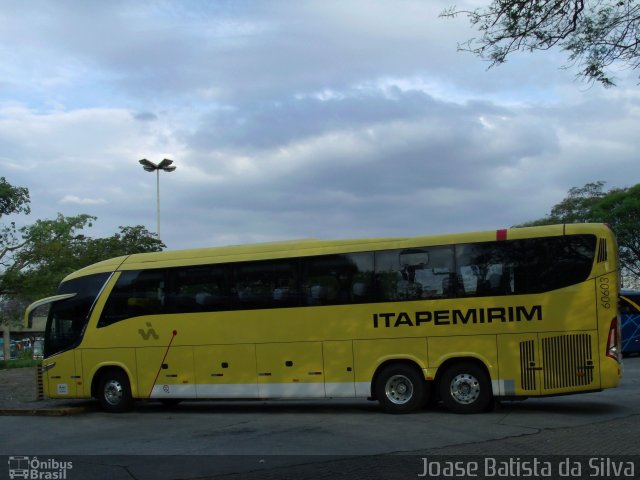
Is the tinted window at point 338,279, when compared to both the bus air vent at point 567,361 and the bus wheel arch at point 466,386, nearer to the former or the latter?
the bus wheel arch at point 466,386

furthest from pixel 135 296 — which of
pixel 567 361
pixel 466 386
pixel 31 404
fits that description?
Result: pixel 567 361

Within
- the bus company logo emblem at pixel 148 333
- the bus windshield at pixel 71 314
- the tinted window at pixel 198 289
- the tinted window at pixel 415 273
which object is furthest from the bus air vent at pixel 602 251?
the bus windshield at pixel 71 314

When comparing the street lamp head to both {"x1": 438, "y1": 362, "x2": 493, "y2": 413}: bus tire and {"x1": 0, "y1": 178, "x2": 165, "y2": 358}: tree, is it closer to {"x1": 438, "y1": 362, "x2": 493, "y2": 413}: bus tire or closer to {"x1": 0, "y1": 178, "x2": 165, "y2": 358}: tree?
{"x1": 0, "y1": 178, "x2": 165, "y2": 358}: tree

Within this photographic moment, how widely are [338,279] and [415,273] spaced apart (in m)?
1.49

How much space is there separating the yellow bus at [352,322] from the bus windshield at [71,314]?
3cm

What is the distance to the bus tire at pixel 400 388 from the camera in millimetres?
12008

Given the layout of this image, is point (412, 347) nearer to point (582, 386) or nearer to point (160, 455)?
point (582, 386)

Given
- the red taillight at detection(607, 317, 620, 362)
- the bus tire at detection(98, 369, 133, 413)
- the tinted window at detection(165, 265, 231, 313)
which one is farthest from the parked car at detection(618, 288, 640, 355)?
the bus tire at detection(98, 369, 133, 413)

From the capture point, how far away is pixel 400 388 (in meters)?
12.2

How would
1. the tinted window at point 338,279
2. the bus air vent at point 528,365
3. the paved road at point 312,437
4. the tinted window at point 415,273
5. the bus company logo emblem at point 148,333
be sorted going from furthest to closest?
the bus company logo emblem at point 148,333 < the tinted window at point 338,279 < the tinted window at point 415,273 < the bus air vent at point 528,365 < the paved road at point 312,437

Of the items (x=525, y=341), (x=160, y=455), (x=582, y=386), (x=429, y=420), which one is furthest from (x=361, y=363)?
(x=160, y=455)

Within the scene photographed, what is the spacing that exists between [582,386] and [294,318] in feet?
17.5

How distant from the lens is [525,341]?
37.6ft

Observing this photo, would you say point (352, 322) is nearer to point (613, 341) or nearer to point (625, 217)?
point (613, 341)
